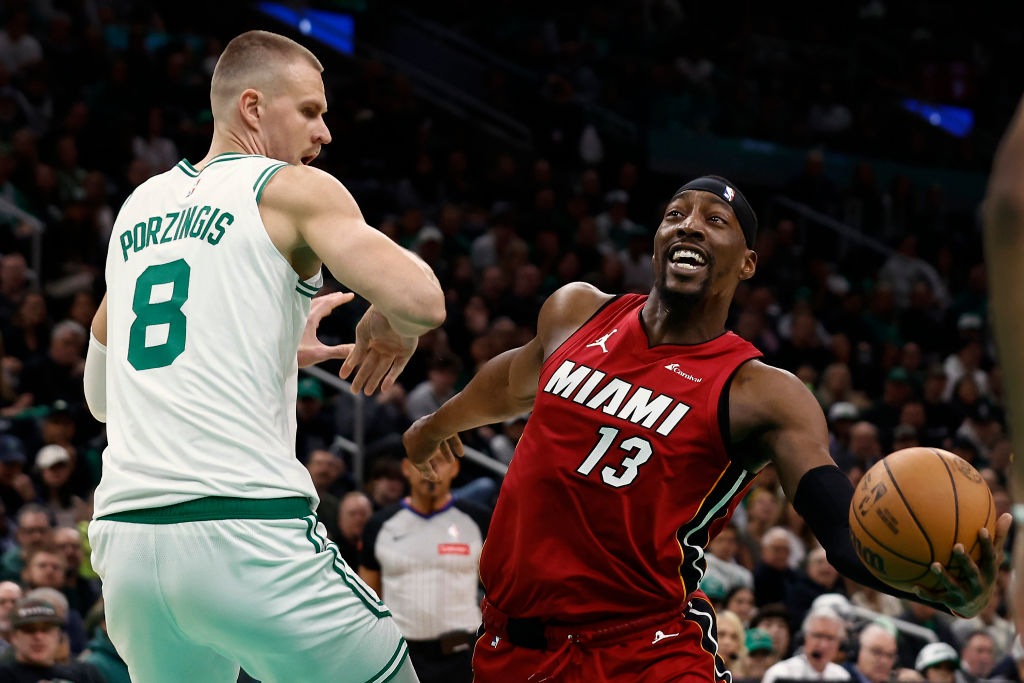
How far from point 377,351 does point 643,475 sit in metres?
0.85

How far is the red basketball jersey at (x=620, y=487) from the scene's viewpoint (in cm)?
385

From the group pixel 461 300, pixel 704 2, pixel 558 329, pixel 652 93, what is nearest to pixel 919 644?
pixel 461 300

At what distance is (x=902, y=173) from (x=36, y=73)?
11.2 meters

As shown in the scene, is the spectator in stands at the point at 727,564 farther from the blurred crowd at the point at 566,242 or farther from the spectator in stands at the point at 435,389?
the spectator in stands at the point at 435,389

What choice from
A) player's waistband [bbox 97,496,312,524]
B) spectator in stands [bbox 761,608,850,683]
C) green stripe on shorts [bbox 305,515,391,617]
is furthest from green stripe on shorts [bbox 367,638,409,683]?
spectator in stands [bbox 761,608,850,683]

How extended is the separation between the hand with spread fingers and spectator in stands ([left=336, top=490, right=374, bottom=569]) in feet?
13.6

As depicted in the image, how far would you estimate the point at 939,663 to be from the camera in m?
8.66

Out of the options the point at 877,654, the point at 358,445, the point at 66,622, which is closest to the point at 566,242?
the point at 358,445

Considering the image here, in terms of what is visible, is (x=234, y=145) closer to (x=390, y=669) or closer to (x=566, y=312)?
(x=566, y=312)

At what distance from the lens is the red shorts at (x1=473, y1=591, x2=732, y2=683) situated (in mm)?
3828

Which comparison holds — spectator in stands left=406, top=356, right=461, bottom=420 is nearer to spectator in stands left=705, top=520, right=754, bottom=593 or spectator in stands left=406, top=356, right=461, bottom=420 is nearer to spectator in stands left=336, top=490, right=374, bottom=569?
spectator in stands left=336, top=490, right=374, bottom=569

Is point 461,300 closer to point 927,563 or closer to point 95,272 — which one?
point 95,272

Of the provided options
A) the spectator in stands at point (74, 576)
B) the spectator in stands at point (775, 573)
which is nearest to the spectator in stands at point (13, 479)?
the spectator in stands at point (74, 576)

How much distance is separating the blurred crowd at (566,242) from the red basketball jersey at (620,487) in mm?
3965
